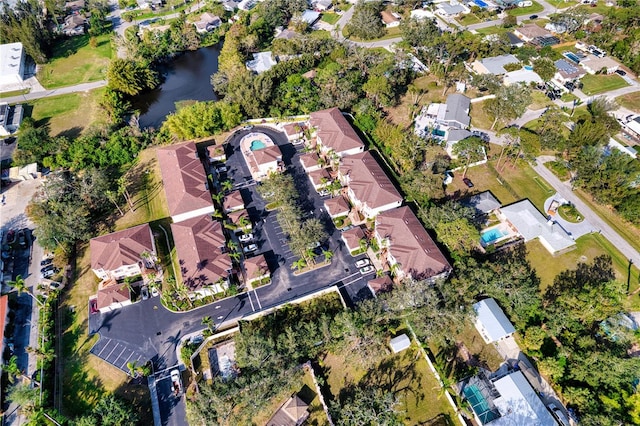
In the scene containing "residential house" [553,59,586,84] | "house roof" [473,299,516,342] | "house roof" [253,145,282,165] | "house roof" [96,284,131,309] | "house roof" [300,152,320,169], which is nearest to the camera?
"house roof" [473,299,516,342]

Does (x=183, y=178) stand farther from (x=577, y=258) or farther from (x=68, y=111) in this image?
(x=577, y=258)

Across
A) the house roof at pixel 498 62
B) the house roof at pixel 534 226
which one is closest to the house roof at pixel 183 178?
the house roof at pixel 534 226

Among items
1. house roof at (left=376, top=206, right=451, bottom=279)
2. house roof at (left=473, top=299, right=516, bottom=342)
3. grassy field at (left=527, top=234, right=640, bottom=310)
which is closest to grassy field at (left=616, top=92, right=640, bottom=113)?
grassy field at (left=527, top=234, right=640, bottom=310)

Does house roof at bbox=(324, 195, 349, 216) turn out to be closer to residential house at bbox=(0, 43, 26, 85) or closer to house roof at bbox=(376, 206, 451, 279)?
house roof at bbox=(376, 206, 451, 279)

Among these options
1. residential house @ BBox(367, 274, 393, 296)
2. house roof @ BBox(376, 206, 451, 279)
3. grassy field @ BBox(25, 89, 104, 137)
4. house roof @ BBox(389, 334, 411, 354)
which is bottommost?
house roof @ BBox(389, 334, 411, 354)

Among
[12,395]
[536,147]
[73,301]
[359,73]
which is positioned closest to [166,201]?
[73,301]

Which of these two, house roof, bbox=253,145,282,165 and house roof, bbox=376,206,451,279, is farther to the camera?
house roof, bbox=253,145,282,165

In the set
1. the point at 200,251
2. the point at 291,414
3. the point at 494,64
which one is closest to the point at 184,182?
the point at 200,251

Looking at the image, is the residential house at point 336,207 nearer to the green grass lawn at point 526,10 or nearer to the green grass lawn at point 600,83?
the green grass lawn at point 600,83
